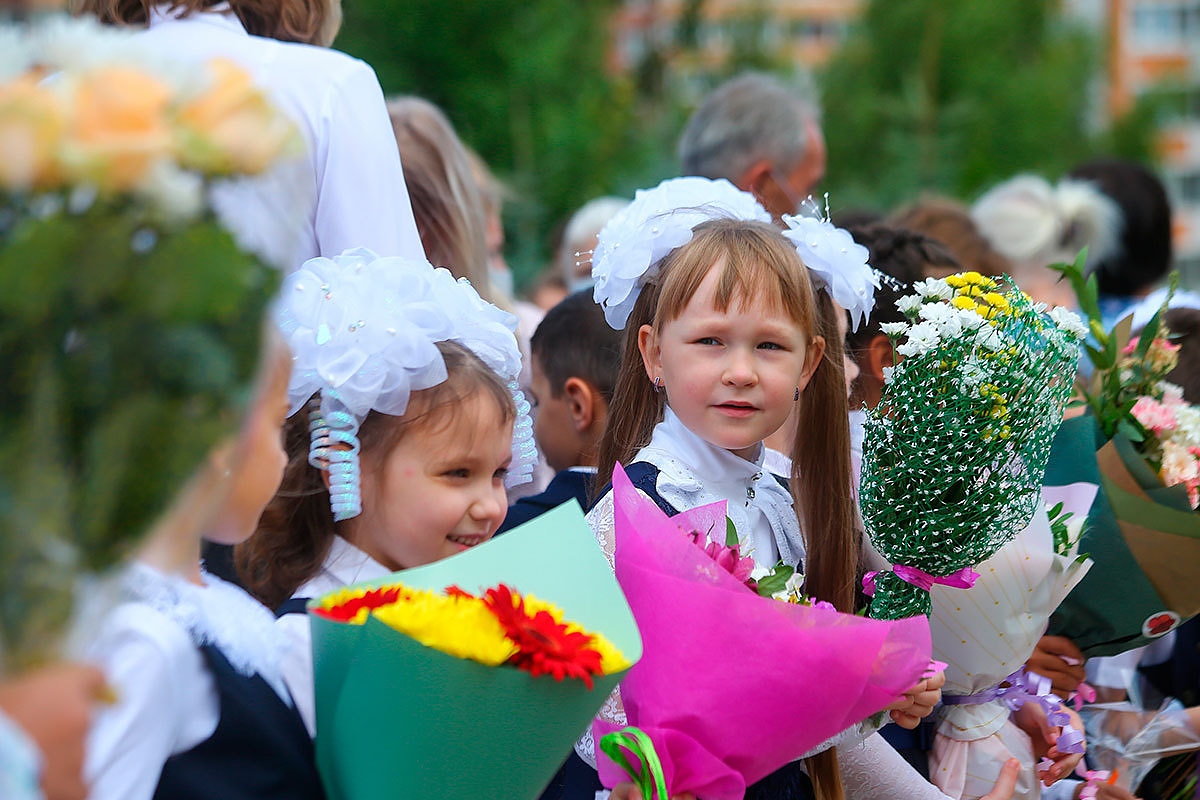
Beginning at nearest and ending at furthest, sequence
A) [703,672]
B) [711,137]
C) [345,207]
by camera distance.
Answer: [703,672]
[345,207]
[711,137]

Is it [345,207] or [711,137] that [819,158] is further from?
[345,207]

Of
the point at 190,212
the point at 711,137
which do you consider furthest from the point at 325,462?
the point at 711,137

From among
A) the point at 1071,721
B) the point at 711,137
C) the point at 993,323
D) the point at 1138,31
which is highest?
the point at 993,323

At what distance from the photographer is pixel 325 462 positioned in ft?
9.05

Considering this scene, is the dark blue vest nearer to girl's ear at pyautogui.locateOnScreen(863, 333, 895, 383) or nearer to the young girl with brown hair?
the young girl with brown hair

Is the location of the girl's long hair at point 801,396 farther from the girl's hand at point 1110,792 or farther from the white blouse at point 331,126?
the girl's hand at point 1110,792

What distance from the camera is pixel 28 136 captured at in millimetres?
1203

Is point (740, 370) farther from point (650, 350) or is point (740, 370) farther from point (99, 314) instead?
point (99, 314)

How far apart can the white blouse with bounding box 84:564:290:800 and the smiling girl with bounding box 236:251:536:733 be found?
30.7 inches

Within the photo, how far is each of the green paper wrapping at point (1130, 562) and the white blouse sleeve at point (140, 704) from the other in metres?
2.28

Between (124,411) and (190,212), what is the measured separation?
0.19 meters

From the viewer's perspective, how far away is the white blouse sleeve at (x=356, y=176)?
117 inches

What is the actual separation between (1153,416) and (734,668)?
1.65 meters

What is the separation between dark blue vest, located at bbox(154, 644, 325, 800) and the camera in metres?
1.95
